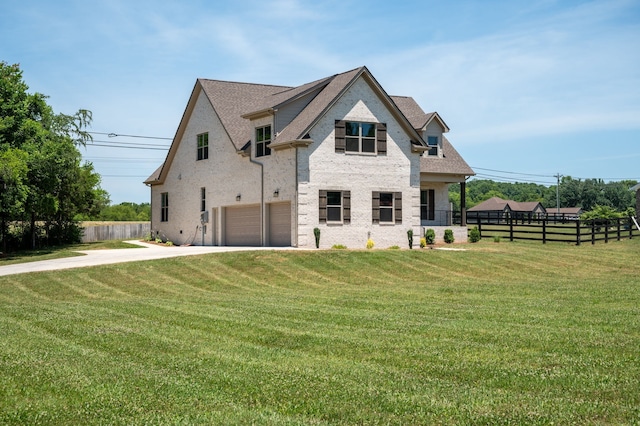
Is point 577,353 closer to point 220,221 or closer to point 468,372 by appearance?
point 468,372

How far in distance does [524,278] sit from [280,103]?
14557mm

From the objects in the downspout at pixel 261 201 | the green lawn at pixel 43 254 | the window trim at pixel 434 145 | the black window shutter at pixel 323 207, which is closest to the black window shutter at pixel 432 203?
the window trim at pixel 434 145

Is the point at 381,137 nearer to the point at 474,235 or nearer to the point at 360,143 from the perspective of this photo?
the point at 360,143

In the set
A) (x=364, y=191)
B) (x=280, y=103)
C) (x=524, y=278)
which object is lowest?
(x=524, y=278)

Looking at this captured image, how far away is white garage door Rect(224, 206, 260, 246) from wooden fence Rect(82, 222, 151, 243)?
15.1 metres

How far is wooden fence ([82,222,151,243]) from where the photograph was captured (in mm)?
49722

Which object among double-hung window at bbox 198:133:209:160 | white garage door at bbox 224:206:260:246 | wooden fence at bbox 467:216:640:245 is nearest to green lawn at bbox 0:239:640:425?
white garage door at bbox 224:206:260:246

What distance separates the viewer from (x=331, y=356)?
9.48 m

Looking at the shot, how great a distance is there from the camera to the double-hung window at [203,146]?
3812 cm

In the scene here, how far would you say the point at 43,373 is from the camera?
8508 millimetres

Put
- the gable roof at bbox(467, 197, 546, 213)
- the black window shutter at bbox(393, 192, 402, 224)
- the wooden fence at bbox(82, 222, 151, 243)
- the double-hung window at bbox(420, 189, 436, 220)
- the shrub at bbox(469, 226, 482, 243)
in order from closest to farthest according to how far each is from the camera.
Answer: the black window shutter at bbox(393, 192, 402, 224), the shrub at bbox(469, 226, 482, 243), the double-hung window at bbox(420, 189, 436, 220), the wooden fence at bbox(82, 222, 151, 243), the gable roof at bbox(467, 197, 546, 213)

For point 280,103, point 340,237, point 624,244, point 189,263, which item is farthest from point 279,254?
point 624,244

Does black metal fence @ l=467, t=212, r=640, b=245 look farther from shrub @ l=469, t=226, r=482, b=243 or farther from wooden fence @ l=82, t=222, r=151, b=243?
wooden fence @ l=82, t=222, r=151, b=243

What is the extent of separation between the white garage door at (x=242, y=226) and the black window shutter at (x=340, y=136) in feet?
17.6
